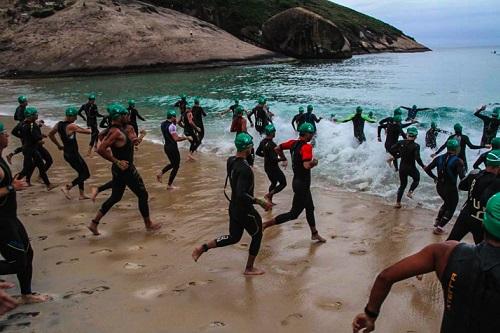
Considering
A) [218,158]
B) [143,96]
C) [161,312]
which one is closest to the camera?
[161,312]

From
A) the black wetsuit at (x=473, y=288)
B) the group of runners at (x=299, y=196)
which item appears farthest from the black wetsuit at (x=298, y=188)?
the black wetsuit at (x=473, y=288)

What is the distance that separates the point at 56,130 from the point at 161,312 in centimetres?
528

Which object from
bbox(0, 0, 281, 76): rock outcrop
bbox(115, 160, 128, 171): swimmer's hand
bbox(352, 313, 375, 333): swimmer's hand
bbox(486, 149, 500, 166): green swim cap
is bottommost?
bbox(352, 313, 375, 333): swimmer's hand

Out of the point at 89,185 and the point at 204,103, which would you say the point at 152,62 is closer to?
the point at 204,103

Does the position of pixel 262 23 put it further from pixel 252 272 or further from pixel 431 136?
pixel 252 272

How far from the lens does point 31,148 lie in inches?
369

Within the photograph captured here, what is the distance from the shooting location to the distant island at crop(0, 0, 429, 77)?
4475 cm

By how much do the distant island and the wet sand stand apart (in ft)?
127

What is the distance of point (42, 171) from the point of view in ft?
31.3

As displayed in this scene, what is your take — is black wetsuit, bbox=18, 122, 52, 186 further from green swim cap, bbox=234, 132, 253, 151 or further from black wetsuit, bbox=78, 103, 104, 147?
green swim cap, bbox=234, 132, 253, 151

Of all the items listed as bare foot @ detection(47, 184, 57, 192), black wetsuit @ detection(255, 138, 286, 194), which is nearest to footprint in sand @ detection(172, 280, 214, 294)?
black wetsuit @ detection(255, 138, 286, 194)

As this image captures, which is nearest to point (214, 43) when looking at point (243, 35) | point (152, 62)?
point (152, 62)

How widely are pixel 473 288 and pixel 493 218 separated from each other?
13.7 inches

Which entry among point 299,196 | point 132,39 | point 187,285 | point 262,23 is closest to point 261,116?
point 299,196
